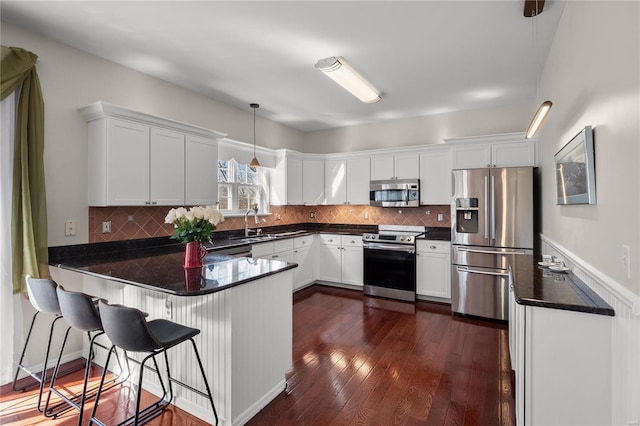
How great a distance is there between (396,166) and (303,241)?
1.90 metres

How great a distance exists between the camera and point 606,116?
154cm

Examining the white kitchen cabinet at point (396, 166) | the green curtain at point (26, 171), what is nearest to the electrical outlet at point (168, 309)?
the green curtain at point (26, 171)

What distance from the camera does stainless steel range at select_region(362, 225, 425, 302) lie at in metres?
4.52

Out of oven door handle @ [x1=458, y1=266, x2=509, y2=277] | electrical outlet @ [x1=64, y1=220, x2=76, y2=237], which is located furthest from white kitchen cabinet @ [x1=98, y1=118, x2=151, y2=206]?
oven door handle @ [x1=458, y1=266, x2=509, y2=277]

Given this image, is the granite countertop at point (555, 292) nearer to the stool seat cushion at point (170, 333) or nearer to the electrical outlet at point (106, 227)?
the stool seat cushion at point (170, 333)

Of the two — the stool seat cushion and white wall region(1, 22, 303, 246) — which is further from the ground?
white wall region(1, 22, 303, 246)

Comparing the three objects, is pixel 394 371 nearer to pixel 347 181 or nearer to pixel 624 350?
pixel 624 350

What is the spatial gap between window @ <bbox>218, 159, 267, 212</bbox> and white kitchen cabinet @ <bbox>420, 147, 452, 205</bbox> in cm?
255

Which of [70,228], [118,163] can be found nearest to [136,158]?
[118,163]

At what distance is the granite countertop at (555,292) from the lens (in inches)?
61.1

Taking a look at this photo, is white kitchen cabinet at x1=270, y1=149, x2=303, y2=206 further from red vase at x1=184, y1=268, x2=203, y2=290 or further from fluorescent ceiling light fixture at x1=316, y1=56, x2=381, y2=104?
red vase at x1=184, y1=268, x2=203, y2=290

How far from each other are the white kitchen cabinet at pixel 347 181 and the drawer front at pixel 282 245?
3.97 ft

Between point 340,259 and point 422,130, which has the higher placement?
point 422,130

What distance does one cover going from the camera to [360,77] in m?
3.37
